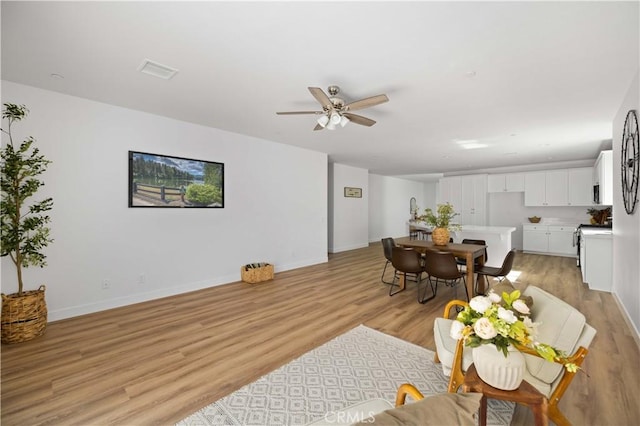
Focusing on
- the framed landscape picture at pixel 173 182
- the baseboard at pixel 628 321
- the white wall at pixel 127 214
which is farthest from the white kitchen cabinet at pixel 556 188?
the framed landscape picture at pixel 173 182

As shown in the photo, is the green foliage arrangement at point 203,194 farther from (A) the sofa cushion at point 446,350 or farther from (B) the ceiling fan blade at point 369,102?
(A) the sofa cushion at point 446,350

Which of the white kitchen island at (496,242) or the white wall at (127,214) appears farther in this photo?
the white kitchen island at (496,242)

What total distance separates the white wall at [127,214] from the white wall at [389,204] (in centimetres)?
529

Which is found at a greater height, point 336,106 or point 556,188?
point 336,106

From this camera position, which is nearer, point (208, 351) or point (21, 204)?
point (208, 351)

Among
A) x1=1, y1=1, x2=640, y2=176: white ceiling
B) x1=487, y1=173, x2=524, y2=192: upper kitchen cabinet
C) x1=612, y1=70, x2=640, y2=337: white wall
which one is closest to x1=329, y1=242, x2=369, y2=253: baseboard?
x1=487, y1=173, x2=524, y2=192: upper kitchen cabinet

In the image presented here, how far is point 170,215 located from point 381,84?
3.42 m

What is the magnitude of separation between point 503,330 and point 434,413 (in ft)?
2.17

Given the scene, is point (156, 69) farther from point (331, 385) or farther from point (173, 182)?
point (331, 385)

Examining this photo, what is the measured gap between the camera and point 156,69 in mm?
2664

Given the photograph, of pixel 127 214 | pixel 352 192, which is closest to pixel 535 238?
pixel 352 192

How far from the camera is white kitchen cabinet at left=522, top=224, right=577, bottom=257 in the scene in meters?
7.53

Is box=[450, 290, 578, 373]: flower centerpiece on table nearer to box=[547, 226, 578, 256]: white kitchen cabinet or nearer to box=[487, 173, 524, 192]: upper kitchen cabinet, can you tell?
box=[547, 226, 578, 256]: white kitchen cabinet

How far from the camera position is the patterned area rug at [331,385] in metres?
1.83
